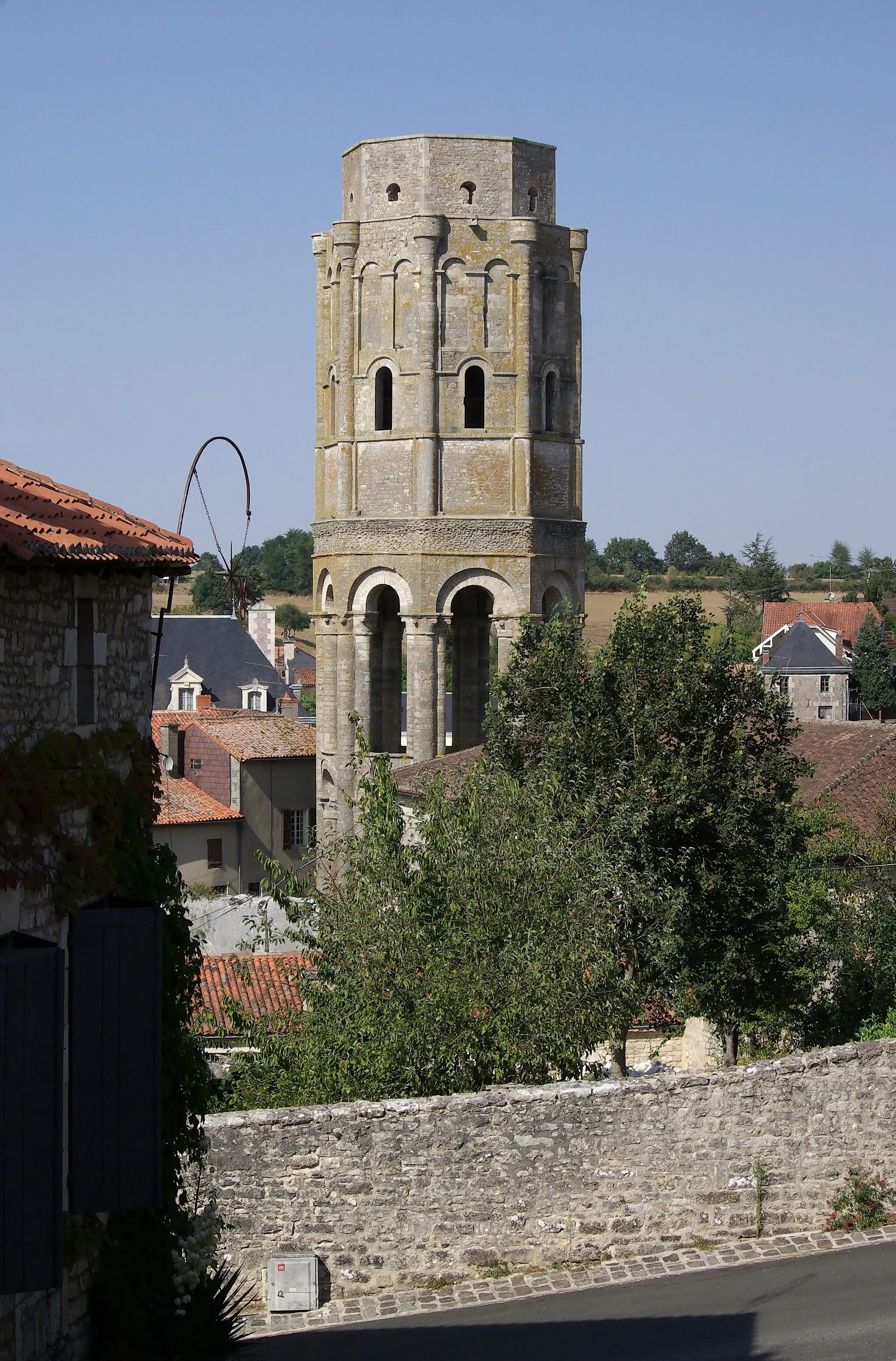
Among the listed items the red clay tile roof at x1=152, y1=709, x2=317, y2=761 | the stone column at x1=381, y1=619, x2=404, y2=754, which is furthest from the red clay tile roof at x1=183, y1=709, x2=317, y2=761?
the stone column at x1=381, y1=619, x2=404, y2=754

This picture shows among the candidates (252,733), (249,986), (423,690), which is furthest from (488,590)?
(249,986)

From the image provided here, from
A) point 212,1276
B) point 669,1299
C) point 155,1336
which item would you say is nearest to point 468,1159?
point 669,1299

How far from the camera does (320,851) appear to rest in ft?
62.1

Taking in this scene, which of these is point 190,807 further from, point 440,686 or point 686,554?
point 686,554

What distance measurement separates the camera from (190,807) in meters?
43.3

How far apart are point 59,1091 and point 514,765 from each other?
1226 cm

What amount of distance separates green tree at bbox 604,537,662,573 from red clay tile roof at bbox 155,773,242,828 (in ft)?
376

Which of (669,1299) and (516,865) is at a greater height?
(516,865)

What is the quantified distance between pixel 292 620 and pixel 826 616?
60.1 meters

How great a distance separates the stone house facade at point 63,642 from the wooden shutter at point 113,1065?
10cm

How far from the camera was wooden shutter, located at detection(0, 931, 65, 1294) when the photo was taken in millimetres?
9109

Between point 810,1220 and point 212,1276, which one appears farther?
point 810,1220

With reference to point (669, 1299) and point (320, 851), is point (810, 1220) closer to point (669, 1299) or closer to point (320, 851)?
point (669, 1299)

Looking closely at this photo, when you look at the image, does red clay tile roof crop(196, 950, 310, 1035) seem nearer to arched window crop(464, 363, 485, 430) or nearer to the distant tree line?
arched window crop(464, 363, 485, 430)
